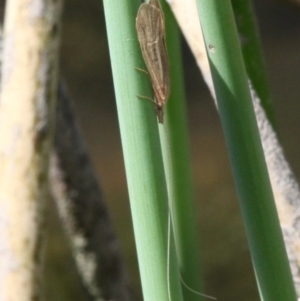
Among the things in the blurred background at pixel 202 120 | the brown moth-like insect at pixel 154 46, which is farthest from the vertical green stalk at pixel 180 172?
the blurred background at pixel 202 120

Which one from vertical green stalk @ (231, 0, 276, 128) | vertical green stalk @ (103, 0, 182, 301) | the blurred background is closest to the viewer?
vertical green stalk @ (103, 0, 182, 301)

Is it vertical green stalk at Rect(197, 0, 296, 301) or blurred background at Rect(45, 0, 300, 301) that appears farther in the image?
blurred background at Rect(45, 0, 300, 301)

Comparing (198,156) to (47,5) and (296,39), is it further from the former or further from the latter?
(47,5)

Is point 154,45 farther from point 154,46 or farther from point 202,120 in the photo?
point 202,120

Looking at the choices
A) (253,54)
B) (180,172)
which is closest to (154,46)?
(180,172)

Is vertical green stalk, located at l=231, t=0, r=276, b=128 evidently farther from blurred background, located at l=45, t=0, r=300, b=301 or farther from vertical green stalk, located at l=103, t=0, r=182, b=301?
blurred background, located at l=45, t=0, r=300, b=301

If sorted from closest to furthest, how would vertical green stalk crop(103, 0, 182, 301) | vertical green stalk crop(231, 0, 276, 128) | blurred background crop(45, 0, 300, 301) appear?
vertical green stalk crop(103, 0, 182, 301)
vertical green stalk crop(231, 0, 276, 128)
blurred background crop(45, 0, 300, 301)

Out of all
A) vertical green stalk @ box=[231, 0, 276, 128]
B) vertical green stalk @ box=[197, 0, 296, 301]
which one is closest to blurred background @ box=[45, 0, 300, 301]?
vertical green stalk @ box=[231, 0, 276, 128]

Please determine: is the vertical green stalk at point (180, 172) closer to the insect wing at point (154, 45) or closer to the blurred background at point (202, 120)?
the insect wing at point (154, 45)
